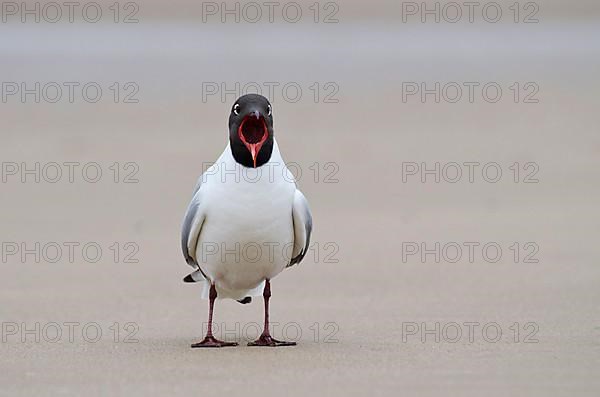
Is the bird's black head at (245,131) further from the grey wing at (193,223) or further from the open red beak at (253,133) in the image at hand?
the grey wing at (193,223)

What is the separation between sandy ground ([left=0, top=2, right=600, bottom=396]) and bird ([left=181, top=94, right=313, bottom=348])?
1.41 feet

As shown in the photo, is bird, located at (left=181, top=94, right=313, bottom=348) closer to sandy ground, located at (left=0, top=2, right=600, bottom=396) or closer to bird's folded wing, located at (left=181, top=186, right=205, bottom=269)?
bird's folded wing, located at (left=181, top=186, right=205, bottom=269)

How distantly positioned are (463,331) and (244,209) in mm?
1379

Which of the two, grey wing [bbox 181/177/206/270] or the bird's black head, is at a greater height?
the bird's black head

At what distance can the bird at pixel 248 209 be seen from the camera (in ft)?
21.0

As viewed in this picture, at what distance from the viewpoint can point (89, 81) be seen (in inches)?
749

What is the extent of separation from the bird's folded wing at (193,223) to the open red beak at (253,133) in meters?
0.35

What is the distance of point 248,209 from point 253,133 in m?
0.40

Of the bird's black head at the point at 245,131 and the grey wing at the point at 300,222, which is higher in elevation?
the bird's black head at the point at 245,131

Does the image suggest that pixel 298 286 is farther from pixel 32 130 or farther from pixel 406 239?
pixel 32 130

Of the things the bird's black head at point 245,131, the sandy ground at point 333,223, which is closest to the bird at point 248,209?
the bird's black head at point 245,131

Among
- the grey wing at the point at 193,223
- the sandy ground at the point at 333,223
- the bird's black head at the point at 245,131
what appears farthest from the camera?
the grey wing at the point at 193,223

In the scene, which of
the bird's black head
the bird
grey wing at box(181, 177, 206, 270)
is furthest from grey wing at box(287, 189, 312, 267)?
grey wing at box(181, 177, 206, 270)

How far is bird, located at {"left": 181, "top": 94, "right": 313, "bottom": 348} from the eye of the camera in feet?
21.0
